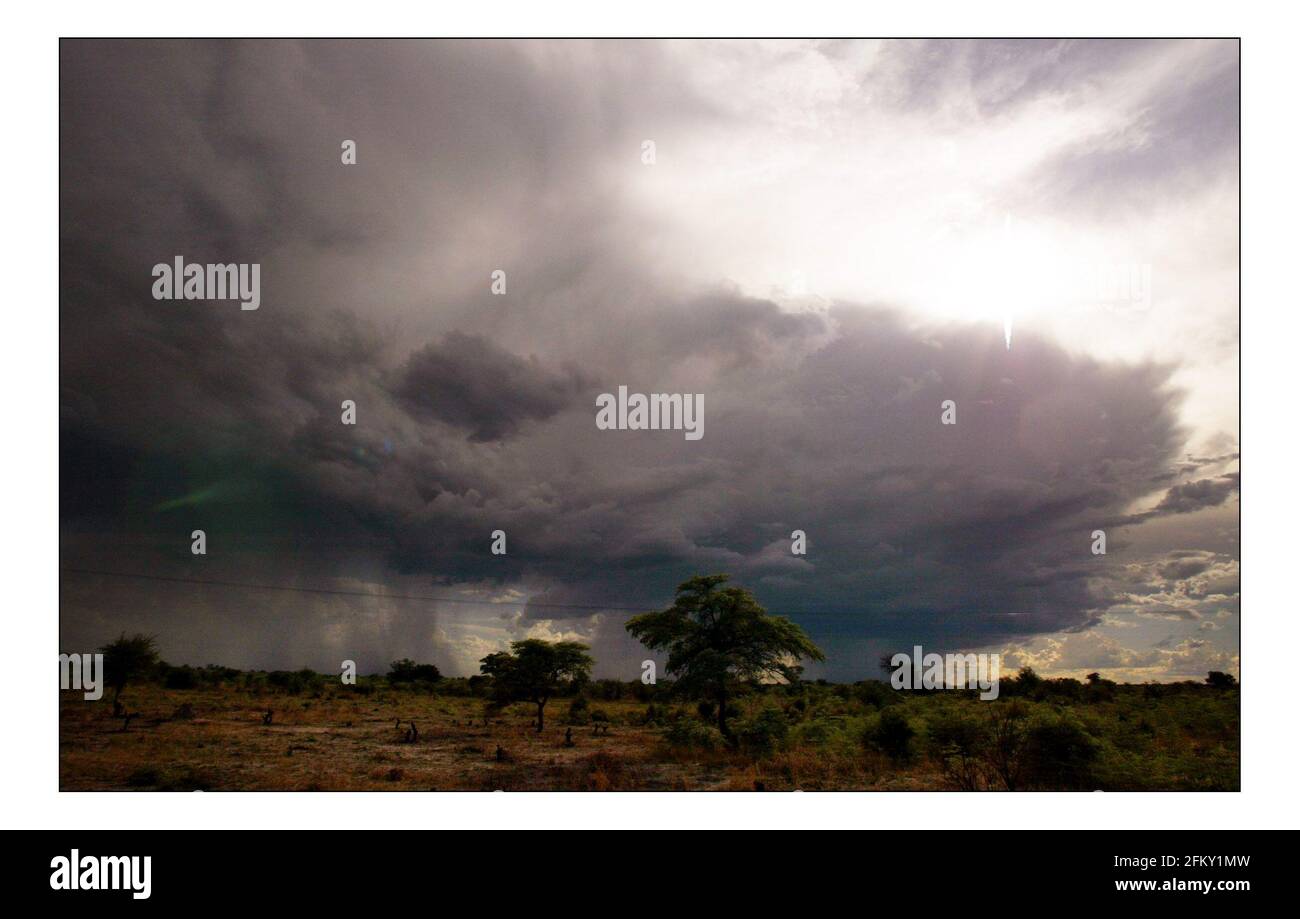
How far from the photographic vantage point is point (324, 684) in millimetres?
35688

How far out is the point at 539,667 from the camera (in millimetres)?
22203

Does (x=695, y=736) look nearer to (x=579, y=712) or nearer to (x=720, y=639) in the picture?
(x=720, y=639)

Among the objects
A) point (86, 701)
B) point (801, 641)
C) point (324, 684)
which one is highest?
point (801, 641)

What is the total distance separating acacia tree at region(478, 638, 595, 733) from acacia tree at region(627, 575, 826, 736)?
4.64 meters

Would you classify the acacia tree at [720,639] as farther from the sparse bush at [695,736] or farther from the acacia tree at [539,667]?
the acacia tree at [539,667]

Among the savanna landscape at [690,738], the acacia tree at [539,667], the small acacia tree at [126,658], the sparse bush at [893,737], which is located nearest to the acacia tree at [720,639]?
the savanna landscape at [690,738]

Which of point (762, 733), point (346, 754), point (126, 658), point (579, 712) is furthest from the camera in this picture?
point (579, 712)

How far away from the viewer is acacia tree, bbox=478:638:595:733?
72.5 feet

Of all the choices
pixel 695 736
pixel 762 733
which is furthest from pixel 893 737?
pixel 695 736

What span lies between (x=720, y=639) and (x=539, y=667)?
7.61m

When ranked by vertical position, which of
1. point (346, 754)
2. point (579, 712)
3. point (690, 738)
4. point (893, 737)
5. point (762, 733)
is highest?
point (893, 737)

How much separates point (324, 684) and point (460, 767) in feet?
80.6
